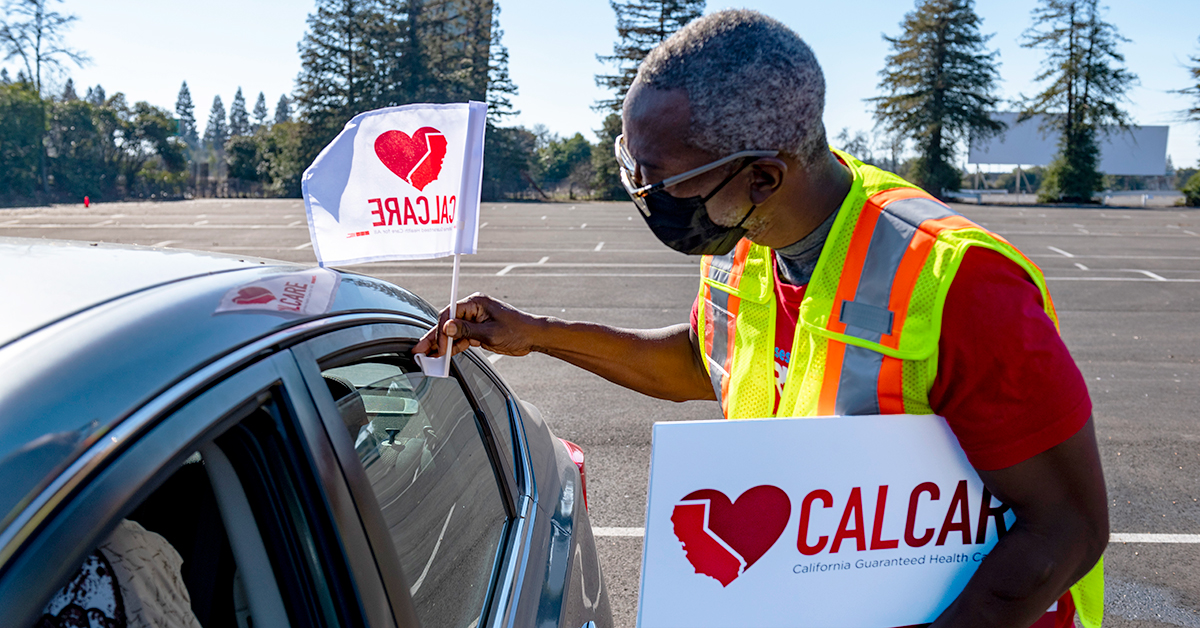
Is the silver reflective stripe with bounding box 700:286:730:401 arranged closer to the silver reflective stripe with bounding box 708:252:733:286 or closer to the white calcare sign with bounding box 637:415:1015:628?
the silver reflective stripe with bounding box 708:252:733:286

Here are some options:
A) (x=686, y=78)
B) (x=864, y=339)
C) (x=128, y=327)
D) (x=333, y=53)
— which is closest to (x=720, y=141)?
(x=686, y=78)

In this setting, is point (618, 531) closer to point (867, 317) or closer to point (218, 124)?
point (867, 317)

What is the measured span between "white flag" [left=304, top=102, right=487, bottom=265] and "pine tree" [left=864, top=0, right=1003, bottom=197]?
49.4 metres

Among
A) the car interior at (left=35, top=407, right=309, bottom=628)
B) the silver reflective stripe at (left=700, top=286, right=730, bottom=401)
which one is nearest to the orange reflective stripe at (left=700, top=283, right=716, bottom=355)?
the silver reflective stripe at (left=700, top=286, right=730, bottom=401)

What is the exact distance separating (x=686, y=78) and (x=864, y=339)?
1.98 feet

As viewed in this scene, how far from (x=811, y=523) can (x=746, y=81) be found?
83 cm

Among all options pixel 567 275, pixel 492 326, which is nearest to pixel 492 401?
pixel 492 326

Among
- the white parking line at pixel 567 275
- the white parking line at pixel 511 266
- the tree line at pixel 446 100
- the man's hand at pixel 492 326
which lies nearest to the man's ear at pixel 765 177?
the man's hand at pixel 492 326

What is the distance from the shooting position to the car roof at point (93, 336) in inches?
33.3

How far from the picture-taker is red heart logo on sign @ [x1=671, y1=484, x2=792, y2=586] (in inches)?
55.4

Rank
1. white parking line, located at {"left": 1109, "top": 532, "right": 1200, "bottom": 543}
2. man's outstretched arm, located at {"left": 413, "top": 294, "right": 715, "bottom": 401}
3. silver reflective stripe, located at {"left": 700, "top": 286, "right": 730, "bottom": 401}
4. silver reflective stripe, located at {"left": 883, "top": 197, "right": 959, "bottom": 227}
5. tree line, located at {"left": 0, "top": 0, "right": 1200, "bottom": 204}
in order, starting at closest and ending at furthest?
silver reflective stripe, located at {"left": 883, "top": 197, "right": 959, "bottom": 227}
silver reflective stripe, located at {"left": 700, "top": 286, "right": 730, "bottom": 401}
man's outstretched arm, located at {"left": 413, "top": 294, "right": 715, "bottom": 401}
white parking line, located at {"left": 1109, "top": 532, "right": 1200, "bottom": 543}
tree line, located at {"left": 0, "top": 0, "right": 1200, "bottom": 204}

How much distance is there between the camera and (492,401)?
2.17 m

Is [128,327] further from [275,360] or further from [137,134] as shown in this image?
[137,134]

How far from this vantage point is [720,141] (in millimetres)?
1611
